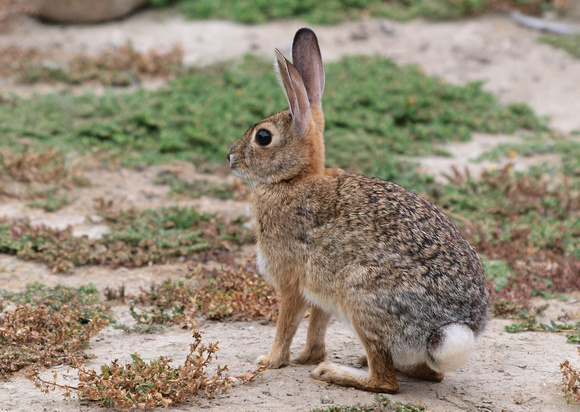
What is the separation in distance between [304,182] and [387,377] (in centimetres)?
138

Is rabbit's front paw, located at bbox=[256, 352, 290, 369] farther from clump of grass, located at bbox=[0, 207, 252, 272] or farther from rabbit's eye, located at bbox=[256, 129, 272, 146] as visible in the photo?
clump of grass, located at bbox=[0, 207, 252, 272]

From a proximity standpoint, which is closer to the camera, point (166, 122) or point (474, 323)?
point (474, 323)

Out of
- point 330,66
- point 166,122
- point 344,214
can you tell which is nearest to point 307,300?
point 344,214

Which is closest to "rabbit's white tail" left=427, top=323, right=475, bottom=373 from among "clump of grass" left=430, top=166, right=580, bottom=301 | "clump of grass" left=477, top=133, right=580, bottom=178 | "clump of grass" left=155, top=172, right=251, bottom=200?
"clump of grass" left=430, top=166, right=580, bottom=301

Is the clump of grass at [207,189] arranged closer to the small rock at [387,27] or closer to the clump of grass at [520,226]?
the clump of grass at [520,226]

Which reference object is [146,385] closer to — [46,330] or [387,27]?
[46,330]

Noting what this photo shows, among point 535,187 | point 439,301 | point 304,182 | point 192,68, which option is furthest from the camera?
point 192,68

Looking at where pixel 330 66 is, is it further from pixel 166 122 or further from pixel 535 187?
pixel 535 187

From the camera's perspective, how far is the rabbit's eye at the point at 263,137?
16.0ft

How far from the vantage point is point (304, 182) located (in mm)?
4750

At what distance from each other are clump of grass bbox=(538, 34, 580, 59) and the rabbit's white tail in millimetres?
9263

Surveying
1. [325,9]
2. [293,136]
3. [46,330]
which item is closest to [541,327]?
[293,136]

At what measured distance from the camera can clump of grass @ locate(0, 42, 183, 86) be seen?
10805 millimetres

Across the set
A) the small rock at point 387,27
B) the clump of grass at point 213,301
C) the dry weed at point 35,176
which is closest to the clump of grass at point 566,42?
the small rock at point 387,27
